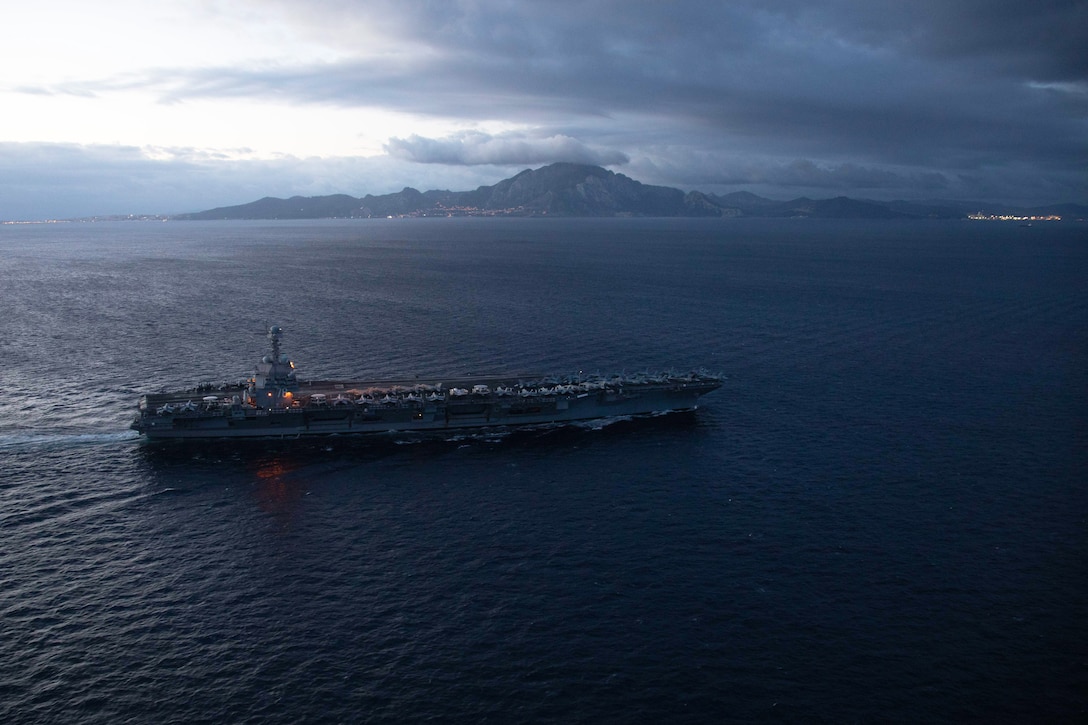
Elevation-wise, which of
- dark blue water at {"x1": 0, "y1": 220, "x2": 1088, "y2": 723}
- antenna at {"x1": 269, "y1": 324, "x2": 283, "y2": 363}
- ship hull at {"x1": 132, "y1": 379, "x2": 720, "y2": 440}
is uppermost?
antenna at {"x1": 269, "y1": 324, "x2": 283, "y2": 363}

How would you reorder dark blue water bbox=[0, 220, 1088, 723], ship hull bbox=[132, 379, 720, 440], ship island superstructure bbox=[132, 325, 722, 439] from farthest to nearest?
1. ship island superstructure bbox=[132, 325, 722, 439]
2. ship hull bbox=[132, 379, 720, 440]
3. dark blue water bbox=[0, 220, 1088, 723]

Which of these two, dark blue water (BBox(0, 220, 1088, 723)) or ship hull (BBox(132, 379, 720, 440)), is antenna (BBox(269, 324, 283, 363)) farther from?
dark blue water (BBox(0, 220, 1088, 723))

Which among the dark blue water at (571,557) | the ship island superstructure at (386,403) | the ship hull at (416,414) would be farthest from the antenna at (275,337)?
the dark blue water at (571,557)

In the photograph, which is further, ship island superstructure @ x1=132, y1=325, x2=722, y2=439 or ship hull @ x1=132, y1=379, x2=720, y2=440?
ship island superstructure @ x1=132, y1=325, x2=722, y2=439

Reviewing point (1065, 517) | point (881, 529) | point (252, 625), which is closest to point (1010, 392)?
point (1065, 517)

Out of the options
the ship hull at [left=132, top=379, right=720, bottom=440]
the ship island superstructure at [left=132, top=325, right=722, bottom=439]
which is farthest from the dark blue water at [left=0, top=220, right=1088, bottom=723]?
the ship island superstructure at [left=132, top=325, right=722, bottom=439]

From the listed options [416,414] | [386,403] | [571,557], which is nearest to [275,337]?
[386,403]
